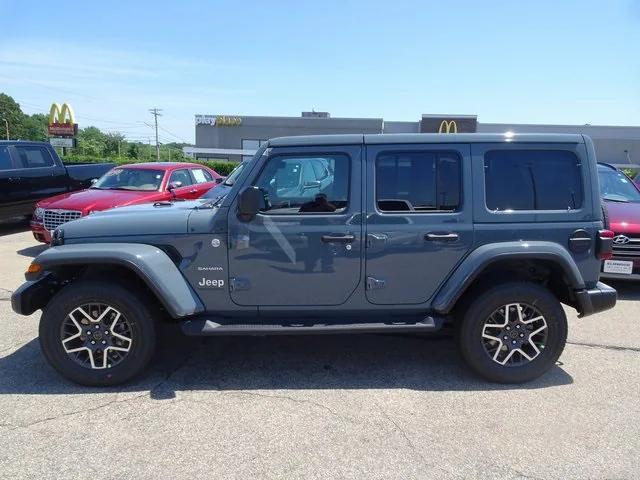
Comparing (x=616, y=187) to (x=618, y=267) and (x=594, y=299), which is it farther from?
(x=594, y=299)

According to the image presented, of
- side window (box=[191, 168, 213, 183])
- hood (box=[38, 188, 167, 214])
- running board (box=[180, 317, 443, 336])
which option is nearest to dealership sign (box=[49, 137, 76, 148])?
side window (box=[191, 168, 213, 183])

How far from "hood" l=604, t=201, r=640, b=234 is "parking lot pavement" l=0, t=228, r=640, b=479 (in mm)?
2058

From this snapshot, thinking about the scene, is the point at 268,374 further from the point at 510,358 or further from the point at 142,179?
the point at 142,179

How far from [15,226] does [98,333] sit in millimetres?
9764

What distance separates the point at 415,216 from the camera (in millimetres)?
3703

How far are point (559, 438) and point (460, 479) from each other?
0.85m

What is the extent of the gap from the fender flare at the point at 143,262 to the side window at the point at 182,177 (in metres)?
5.89

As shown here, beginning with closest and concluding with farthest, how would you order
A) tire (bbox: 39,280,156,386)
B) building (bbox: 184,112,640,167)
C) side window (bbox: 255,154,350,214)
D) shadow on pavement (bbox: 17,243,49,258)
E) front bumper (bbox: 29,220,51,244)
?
tire (bbox: 39,280,156,386)
side window (bbox: 255,154,350,214)
front bumper (bbox: 29,220,51,244)
shadow on pavement (bbox: 17,243,49,258)
building (bbox: 184,112,640,167)

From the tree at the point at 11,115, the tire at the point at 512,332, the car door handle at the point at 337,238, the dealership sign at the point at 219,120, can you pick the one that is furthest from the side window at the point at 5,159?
the tree at the point at 11,115

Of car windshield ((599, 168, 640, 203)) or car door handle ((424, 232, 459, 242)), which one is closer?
car door handle ((424, 232, 459, 242))

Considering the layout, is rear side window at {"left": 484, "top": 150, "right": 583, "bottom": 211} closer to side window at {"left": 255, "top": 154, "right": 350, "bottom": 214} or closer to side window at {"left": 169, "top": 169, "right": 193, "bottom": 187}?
side window at {"left": 255, "top": 154, "right": 350, "bottom": 214}

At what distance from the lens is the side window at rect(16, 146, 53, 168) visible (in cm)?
1040

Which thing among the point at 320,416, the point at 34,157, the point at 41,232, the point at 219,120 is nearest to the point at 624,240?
the point at 320,416

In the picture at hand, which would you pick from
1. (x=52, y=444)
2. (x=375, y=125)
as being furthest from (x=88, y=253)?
(x=375, y=125)
